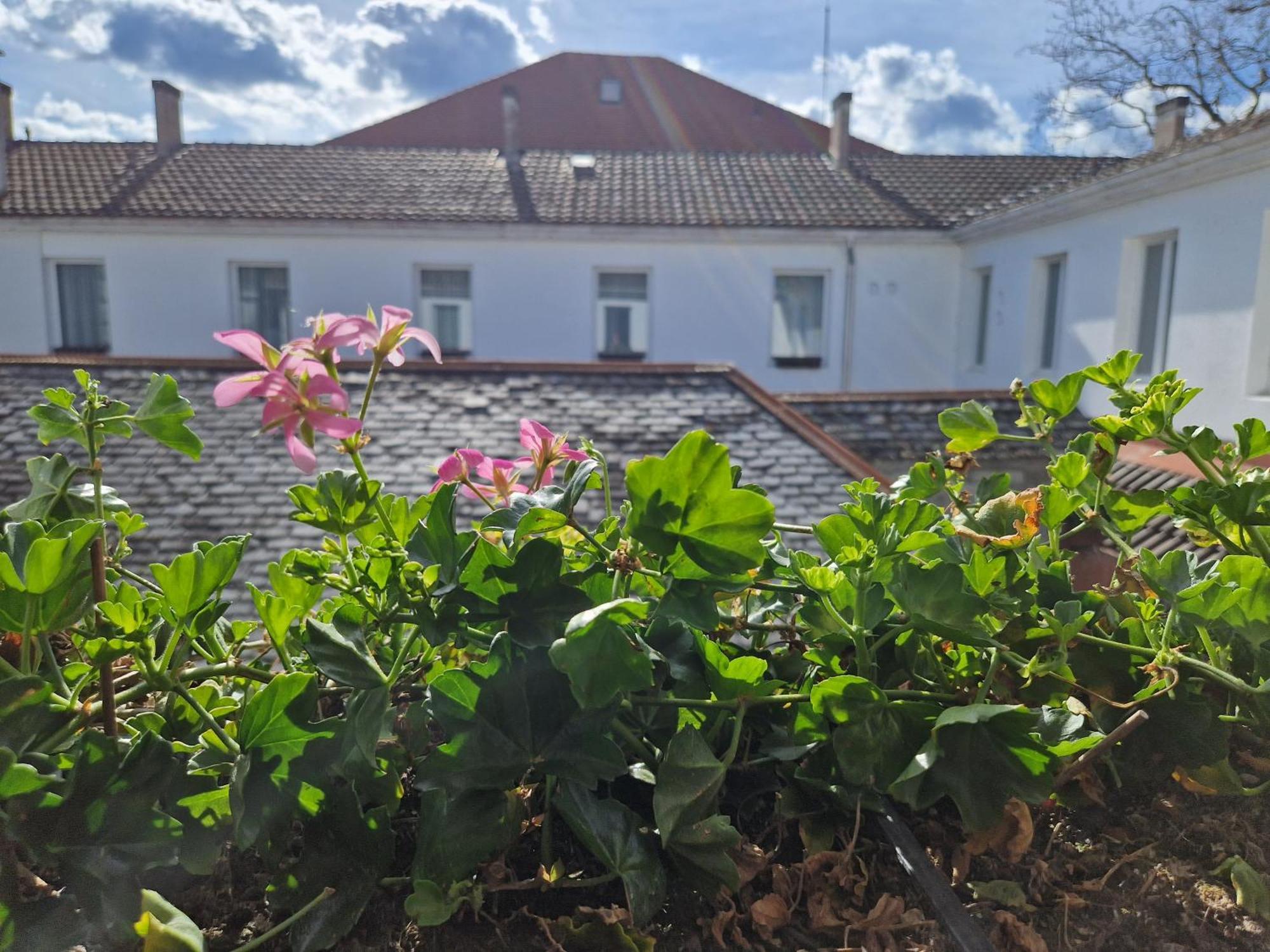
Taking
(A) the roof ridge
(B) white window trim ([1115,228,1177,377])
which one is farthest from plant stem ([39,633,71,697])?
(A) the roof ridge

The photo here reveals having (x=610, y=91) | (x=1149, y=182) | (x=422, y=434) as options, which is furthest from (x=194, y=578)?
(x=610, y=91)

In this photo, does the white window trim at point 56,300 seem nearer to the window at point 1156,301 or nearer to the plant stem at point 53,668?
the window at point 1156,301

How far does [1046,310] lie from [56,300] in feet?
52.2

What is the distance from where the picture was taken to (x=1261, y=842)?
0.69 m

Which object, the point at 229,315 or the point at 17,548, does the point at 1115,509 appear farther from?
the point at 229,315

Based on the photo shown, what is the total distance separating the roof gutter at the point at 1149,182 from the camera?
909 cm

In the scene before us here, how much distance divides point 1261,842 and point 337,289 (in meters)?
16.4

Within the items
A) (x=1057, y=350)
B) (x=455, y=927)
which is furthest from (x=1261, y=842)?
(x=1057, y=350)

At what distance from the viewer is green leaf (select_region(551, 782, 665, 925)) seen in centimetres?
59

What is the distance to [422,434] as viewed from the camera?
585cm

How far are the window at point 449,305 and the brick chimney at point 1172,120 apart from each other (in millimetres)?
11357

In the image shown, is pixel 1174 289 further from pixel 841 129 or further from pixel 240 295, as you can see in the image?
pixel 240 295

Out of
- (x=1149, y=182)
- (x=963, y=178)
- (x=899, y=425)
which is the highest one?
→ (x=963, y=178)

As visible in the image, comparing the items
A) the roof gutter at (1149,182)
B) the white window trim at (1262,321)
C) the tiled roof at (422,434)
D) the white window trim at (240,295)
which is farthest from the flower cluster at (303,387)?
the white window trim at (240,295)
